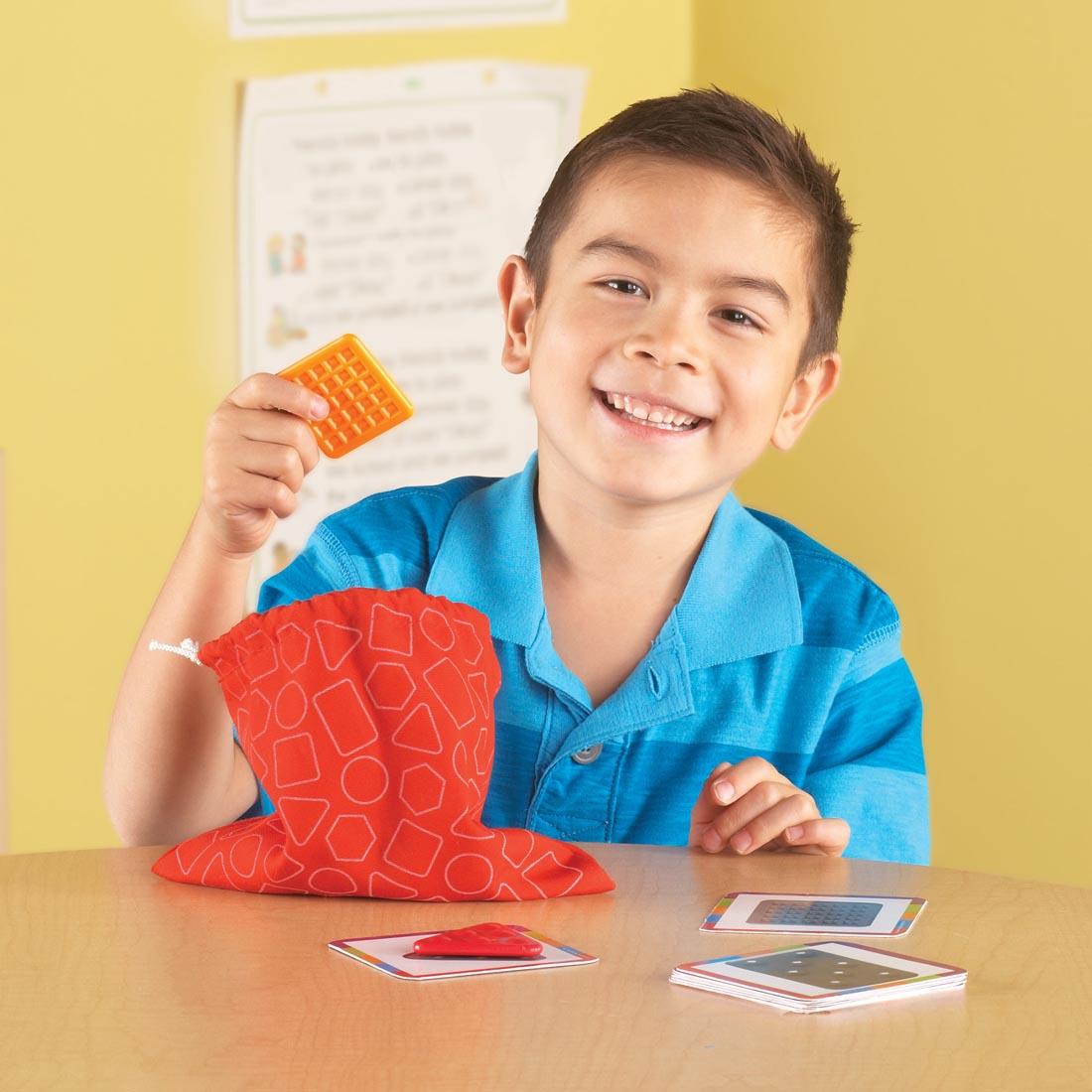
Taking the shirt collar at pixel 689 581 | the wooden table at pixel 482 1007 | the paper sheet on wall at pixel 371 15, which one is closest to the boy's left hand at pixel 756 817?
the wooden table at pixel 482 1007

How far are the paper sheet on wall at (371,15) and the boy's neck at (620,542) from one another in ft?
3.69

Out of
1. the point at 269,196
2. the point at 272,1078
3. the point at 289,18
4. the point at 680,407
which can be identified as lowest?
the point at 272,1078

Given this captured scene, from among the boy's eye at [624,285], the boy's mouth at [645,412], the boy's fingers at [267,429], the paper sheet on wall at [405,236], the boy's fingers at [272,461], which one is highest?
the paper sheet on wall at [405,236]

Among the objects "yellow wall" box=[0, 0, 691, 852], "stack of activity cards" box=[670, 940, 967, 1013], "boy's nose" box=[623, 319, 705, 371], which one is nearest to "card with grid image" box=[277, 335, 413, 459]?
"boy's nose" box=[623, 319, 705, 371]

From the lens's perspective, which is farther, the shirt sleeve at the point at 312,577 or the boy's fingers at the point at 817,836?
the shirt sleeve at the point at 312,577

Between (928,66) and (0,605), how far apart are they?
1.38 metres

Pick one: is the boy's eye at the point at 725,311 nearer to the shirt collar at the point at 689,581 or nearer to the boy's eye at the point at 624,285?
A: the boy's eye at the point at 624,285

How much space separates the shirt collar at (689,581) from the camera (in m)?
1.17

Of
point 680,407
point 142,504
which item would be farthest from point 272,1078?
point 142,504

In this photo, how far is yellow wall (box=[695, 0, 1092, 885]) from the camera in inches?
74.3

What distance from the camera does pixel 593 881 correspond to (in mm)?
792

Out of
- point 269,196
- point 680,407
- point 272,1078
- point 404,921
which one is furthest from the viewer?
point 269,196

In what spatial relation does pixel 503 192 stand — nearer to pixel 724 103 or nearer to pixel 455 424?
pixel 455 424

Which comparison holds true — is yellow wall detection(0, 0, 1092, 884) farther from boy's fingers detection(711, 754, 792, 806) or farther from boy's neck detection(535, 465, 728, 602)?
boy's fingers detection(711, 754, 792, 806)
